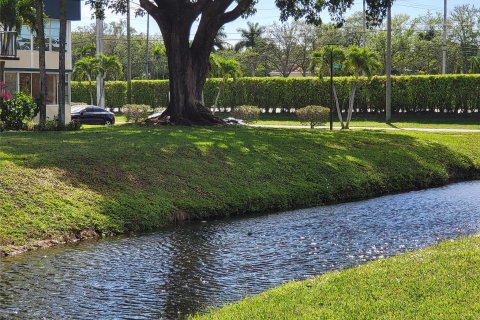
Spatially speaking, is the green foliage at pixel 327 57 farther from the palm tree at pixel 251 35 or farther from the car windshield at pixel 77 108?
the palm tree at pixel 251 35

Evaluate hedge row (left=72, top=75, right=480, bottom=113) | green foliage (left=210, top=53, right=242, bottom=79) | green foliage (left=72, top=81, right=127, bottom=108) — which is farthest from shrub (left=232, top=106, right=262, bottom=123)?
green foliage (left=72, top=81, right=127, bottom=108)

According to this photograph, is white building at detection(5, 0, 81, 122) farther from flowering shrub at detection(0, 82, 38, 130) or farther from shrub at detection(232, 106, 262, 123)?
A: flowering shrub at detection(0, 82, 38, 130)

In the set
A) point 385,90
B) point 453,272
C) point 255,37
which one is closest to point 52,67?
point 385,90

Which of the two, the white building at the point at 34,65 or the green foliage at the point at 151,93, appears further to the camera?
the green foliage at the point at 151,93

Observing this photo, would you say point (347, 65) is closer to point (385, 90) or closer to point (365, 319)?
point (385, 90)

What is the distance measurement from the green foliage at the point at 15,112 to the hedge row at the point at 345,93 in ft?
86.9

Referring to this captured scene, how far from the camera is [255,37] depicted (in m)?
94.9

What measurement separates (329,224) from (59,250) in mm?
5436

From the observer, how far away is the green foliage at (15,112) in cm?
2664

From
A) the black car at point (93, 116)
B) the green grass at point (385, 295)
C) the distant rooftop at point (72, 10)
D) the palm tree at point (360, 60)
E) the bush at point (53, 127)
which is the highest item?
the distant rooftop at point (72, 10)

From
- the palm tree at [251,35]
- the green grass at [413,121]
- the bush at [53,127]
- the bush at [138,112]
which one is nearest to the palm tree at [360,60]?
the green grass at [413,121]

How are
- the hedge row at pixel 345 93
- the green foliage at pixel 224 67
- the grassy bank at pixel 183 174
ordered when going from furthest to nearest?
the green foliage at pixel 224 67, the hedge row at pixel 345 93, the grassy bank at pixel 183 174

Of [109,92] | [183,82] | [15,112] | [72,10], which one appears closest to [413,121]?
[72,10]

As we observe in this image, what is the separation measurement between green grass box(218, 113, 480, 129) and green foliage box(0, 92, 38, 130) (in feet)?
62.3
